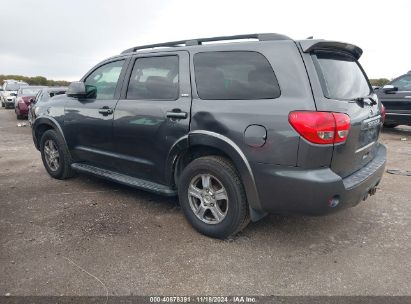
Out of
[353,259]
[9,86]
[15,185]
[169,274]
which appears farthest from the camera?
[9,86]

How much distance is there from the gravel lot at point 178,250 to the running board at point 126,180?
31 cm

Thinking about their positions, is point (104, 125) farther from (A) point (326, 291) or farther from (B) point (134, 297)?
(A) point (326, 291)

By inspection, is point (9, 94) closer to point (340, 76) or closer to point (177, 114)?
point (177, 114)

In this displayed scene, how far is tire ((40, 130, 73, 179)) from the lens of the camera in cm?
503

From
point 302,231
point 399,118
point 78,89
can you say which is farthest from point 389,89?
point 78,89

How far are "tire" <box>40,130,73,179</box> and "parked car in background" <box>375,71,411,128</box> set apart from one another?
312 inches

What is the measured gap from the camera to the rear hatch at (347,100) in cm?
286

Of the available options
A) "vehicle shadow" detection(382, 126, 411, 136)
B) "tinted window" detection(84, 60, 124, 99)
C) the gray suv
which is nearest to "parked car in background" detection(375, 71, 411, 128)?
"vehicle shadow" detection(382, 126, 411, 136)

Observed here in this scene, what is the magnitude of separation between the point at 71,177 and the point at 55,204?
3.54ft

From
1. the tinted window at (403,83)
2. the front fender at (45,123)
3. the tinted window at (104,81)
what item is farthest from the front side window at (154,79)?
the tinted window at (403,83)

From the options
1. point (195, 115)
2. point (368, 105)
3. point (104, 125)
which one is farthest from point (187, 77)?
point (368, 105)

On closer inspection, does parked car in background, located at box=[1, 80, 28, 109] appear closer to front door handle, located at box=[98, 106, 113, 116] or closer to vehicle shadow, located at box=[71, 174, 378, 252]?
front door handle, located at box=[98, 106, 113, 116]

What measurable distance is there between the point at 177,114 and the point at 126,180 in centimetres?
114

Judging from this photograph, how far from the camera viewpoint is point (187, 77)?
3553 mm
